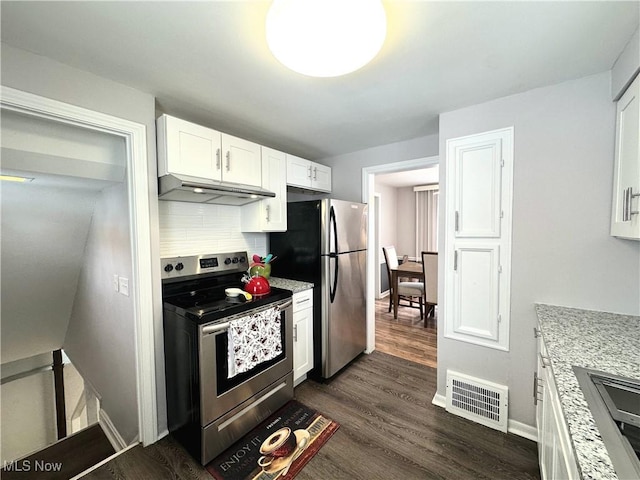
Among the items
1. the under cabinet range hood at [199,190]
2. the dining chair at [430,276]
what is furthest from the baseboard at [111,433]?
the dining chair at [430,276]

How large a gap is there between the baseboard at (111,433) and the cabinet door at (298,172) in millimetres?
2571

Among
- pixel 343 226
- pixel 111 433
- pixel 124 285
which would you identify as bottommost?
pixel 111 433

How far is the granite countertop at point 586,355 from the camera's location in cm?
64

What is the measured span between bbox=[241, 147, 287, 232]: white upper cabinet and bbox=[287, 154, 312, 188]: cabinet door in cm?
7

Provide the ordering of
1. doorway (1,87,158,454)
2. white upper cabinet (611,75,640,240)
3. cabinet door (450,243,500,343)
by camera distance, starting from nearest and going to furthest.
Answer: white upper cabinet (611,75,640,240) → doorway (1,87,158,454) → cabinet door (450,243,500,343)

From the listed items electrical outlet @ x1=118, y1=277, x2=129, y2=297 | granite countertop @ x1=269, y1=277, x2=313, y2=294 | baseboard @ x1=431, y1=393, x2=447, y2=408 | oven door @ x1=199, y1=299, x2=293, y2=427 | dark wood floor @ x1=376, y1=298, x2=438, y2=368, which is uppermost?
electrical outlet @ x1=118, y1=277, x2=129, y2=297

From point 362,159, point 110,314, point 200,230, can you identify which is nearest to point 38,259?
point 110,314

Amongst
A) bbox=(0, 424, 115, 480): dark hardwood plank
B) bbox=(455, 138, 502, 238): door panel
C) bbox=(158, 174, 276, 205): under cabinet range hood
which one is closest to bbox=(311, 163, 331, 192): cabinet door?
bbox=(158, 174, 276, 205): under cabinet range hood

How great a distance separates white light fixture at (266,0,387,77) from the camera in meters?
0.88

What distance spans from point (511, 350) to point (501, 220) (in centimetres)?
94

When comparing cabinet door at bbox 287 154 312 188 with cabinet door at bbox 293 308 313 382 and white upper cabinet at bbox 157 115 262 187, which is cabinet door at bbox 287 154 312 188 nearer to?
white upper cabinet at bbox 157 115 262 187

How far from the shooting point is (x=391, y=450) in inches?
67.5

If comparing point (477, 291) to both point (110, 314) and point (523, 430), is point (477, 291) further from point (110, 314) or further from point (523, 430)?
point (110, 314)

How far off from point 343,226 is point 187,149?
1.49m
